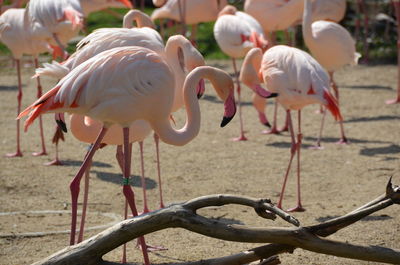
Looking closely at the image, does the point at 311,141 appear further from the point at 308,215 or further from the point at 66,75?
the point at 66,75

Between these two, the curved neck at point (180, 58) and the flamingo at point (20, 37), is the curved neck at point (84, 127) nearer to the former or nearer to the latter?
the curved neck at point (180, 58)

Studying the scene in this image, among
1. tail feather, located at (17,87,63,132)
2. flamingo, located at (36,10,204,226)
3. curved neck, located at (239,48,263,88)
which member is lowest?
curved neck, located at (239,48,263,88)

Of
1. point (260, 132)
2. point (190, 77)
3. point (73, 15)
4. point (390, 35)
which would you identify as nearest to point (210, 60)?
point (390, 35)

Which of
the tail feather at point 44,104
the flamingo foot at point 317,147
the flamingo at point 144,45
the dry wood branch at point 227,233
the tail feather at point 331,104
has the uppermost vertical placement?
the flamingo at point 144,45

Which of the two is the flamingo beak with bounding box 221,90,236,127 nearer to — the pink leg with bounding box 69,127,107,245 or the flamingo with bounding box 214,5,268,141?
the pink leg with bounding box 69,127,107,245

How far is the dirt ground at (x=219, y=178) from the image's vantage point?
14.9 feet

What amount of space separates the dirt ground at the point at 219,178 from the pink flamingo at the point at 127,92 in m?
0.74

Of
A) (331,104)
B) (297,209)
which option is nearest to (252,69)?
(331,104)

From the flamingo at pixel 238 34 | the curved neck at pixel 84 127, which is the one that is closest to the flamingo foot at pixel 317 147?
the flamingo at pixel 238 34

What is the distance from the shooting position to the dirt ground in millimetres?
4551

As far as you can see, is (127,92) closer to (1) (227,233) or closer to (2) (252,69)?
(1) (227,233)

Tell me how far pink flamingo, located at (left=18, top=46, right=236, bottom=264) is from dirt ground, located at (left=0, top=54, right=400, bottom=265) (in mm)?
738

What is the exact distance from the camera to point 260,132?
25.6 feet

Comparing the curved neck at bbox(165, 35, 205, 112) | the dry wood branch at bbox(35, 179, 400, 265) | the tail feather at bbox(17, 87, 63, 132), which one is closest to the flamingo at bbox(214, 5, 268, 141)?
the curved neck at bbox(165, 35, 205, 112)
